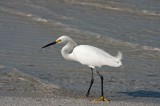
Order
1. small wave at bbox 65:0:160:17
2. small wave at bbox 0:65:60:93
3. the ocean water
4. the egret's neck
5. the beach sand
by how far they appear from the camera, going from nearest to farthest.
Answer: the beach sand → small wave at bbox 0:65:60:93 → the egret's neck → the ocean water → small wave at bbox 65:0:160:17

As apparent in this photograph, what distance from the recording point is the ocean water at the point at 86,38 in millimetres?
10375

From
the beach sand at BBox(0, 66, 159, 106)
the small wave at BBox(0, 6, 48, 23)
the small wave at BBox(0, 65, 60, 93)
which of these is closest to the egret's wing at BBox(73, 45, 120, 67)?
the beach sand at BBox(0, 66, 159, 106)

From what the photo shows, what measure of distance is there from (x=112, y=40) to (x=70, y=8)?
4654 mm

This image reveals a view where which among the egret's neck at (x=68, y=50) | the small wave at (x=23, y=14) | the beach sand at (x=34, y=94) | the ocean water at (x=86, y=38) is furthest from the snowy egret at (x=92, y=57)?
the small wave at (x=23, y=14)

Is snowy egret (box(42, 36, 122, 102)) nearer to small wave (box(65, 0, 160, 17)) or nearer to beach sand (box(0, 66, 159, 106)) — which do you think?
beach sand (box(0, 66, 159, 106))

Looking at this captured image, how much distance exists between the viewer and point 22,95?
902cm

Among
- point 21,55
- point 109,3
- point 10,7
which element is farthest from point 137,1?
point 21,55

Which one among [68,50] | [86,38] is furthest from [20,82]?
[86,38]

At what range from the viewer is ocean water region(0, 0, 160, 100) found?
1038 centimetres

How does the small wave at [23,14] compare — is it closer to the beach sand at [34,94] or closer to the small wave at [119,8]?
the small wave at [119,8]

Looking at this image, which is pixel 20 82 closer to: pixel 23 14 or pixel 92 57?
pixel 92 57

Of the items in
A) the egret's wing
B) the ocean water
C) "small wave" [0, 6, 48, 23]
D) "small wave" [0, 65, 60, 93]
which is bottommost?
"small wave" [0, 6, 48, 23]

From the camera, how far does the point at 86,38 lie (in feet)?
46.3

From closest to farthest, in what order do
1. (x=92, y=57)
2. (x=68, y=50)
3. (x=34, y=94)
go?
(x=34, y=94) < (x=92, y=57) < (x=68, y=50)
